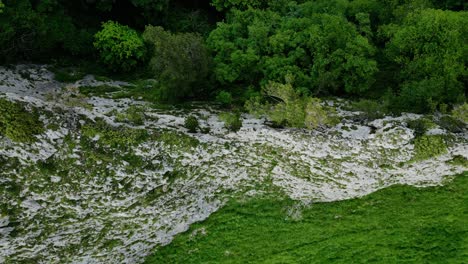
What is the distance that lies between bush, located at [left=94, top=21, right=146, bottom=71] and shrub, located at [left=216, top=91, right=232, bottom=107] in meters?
4.93

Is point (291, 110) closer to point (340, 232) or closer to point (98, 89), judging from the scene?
point (340, 232)

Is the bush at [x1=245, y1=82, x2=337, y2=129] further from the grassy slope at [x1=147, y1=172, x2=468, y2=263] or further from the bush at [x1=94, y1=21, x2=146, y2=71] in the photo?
the bush at [x1=94, y1=21, x2=146, y2=71]

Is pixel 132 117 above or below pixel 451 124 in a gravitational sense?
below

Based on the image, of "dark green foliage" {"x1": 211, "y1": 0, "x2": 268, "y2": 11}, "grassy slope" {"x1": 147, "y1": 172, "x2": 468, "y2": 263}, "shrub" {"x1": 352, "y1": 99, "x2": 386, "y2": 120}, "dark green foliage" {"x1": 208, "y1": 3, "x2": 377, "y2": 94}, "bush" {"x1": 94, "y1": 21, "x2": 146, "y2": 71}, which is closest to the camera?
"grassy slope" {"x1": 147, "y1": 172, "x2": 468, "y2": 263}

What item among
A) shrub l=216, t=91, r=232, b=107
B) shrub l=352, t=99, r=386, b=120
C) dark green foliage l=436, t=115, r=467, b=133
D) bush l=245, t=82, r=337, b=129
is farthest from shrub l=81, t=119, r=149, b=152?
dark green foliage l=436, t=115, r=467, b=133

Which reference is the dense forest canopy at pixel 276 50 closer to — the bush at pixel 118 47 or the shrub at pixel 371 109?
the bush at pixel 118 47

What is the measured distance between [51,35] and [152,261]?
1244 centimetres

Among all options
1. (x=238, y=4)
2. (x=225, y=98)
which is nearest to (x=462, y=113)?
(x=225, y=98)

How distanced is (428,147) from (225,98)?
766cm

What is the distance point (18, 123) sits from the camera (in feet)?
54.2

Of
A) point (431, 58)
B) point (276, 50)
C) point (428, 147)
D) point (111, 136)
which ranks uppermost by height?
point (431, 58)

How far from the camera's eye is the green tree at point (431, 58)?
66.3 ft

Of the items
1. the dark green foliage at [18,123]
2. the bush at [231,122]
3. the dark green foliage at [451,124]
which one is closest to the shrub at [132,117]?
the dark green foliage at [18,123]

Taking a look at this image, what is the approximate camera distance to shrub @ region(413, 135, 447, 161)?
1773cm
